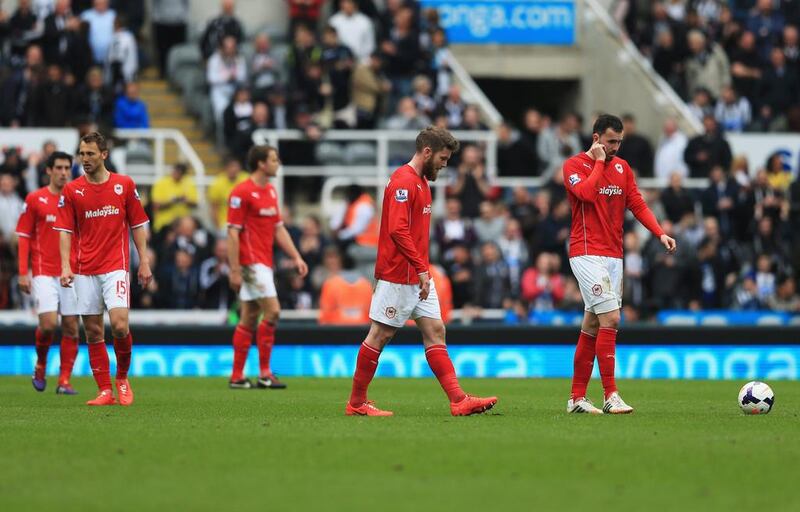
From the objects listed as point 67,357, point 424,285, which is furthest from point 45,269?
point 424,285

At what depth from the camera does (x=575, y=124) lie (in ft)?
89.2

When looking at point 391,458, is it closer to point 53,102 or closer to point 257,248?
point 257,248

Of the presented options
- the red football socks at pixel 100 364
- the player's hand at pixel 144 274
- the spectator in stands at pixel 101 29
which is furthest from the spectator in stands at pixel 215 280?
the player's hand at pixel 144 274

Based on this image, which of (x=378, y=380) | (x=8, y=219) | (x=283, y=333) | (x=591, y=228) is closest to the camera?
(x=591, y=228)

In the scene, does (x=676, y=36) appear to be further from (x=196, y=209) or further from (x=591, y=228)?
(x=591, y=228)

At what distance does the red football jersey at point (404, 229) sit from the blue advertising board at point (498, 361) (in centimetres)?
862

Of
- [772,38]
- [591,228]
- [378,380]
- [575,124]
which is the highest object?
[772,38]

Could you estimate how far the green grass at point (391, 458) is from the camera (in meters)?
7.86

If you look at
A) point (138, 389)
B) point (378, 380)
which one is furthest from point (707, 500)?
point (378, 380)

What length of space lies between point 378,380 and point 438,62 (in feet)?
32.0

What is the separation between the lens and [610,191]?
40.8 feet

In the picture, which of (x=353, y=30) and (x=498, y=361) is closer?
(x=498, y=361)

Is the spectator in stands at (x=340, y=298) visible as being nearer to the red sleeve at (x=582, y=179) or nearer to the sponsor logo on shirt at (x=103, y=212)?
the sponsor logo on shirt at (x=103, y=212)

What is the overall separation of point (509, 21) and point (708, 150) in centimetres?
559
